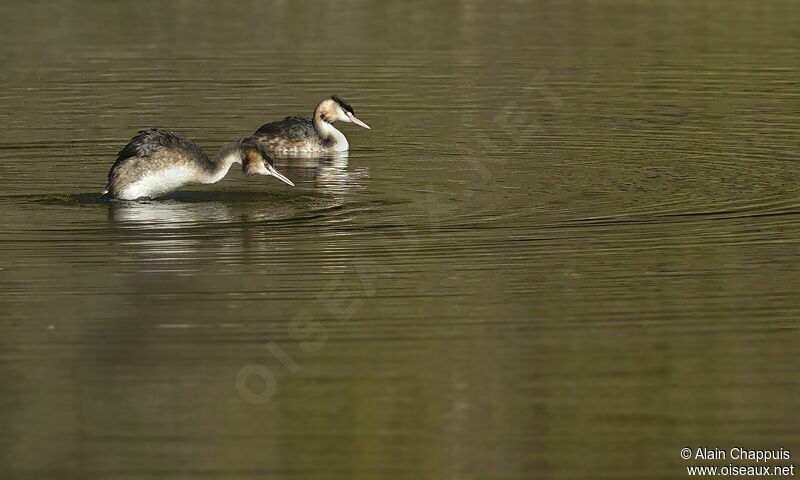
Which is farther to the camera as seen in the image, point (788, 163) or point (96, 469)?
point (788, 163)

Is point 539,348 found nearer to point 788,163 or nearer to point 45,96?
point 788,163

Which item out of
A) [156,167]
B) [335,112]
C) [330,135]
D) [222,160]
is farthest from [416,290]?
[335,112]

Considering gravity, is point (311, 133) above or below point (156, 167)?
below

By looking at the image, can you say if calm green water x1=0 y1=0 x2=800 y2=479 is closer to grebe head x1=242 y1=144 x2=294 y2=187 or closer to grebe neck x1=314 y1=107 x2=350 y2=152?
grebe head x1=242 y1=144 x2=294 y2=187

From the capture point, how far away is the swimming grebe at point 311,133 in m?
18.8

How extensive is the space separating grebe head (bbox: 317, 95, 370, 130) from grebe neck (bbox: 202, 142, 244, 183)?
4783 millimetres

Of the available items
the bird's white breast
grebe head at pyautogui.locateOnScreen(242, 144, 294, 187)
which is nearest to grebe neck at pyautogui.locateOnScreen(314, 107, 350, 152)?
grebe head at pyautogui.locateOnScreen(242, 144, 294, 187)

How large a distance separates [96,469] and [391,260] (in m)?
4.47

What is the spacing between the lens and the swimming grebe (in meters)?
18.8

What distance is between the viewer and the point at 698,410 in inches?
328

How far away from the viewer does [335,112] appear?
19.2 m

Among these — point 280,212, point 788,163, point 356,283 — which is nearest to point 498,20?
point 788,163

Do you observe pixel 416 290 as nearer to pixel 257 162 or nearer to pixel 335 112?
pixel 257 162

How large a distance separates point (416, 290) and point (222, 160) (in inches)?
163
